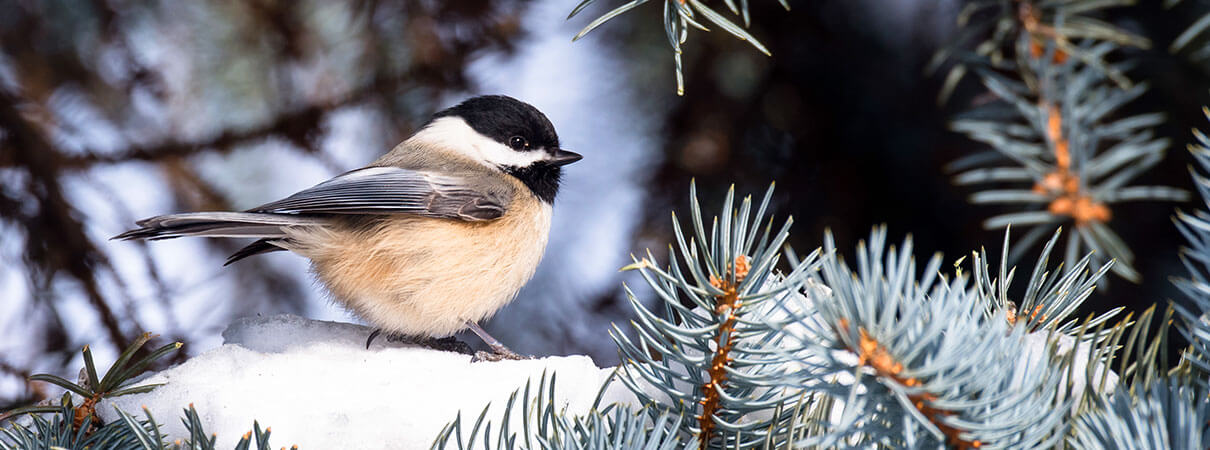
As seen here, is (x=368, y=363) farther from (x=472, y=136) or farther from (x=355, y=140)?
(x=355, y=140)

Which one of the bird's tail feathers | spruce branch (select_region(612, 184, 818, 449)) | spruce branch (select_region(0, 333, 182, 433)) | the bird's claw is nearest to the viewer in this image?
spruce branch (select_region(612, 184, 818, 449))

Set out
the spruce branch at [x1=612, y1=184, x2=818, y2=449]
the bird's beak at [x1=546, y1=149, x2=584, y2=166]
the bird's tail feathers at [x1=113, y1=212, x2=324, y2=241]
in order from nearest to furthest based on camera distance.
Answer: the spruce branch at [x1=612, y1=184, x2=818, y2=449] < the bird's tail feathers at [x1=113, y1=212, x2=324, y2=241] < the bird's beak at [x1=546, y1=149, x2=584, y2=166]

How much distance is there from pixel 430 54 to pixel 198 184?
54cm

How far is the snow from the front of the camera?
0.78m

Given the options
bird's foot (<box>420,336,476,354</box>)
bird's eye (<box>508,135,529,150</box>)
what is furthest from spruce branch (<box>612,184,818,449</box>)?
bird's eye (<box>508,135,529,150</box>)

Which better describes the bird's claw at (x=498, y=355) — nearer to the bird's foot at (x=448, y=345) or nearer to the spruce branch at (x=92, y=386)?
the bird's foot at (x=448, y=345)

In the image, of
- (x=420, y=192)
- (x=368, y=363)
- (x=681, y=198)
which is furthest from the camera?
(x=681, y=198)

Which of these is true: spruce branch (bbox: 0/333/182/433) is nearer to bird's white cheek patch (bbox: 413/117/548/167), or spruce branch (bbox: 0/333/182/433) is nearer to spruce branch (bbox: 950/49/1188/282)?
spruce branch (bbox: 950/49/1188/282)

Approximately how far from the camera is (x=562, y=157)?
159 centimetres

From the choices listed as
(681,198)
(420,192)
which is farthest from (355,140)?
(681,198)

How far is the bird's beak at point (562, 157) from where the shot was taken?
5.17 ft

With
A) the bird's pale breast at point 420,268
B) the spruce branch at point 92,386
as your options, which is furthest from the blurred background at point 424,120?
the spruce branch at point 92,386

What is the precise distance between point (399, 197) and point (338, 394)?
0.63 m

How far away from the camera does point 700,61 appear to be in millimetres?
1547
